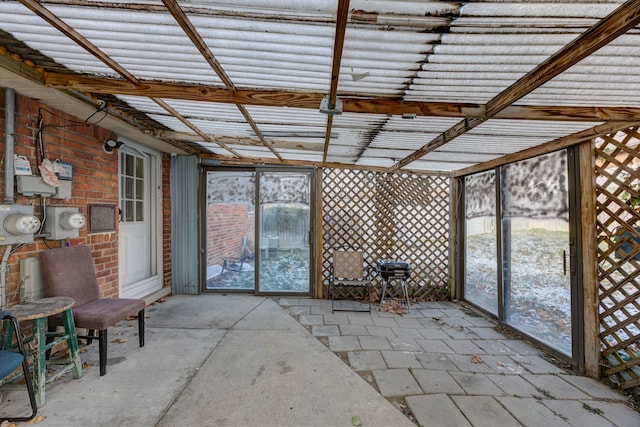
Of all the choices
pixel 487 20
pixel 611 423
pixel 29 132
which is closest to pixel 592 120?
pixel 487 20

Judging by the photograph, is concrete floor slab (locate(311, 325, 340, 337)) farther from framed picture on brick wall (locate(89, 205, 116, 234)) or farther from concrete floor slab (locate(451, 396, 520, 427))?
framed picture on brick wall (locate(89, 205, 116, 234))

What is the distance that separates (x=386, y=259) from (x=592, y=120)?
2.82 m

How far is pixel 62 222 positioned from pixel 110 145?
0.99 meters

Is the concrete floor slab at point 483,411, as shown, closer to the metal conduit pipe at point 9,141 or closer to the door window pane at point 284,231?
the door window pane at point 284,231

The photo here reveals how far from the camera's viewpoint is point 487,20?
111cm

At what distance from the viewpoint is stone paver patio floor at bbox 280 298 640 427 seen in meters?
1.71

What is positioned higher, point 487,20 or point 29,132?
point 487,20

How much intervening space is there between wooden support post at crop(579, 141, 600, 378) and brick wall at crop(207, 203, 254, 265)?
→ 376cm

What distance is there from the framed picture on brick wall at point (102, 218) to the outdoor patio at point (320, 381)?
1.06 metres

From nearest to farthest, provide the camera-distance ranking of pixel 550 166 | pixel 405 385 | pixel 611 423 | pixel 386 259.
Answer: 1. pixel 611 423
2. pixel 405 385
3. pixel 550 166
4. pixel 386 259

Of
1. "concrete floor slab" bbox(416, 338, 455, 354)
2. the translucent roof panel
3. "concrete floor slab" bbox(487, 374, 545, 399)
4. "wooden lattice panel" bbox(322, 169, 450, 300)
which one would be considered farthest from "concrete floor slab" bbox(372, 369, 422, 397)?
"wooden lattice panel" bbox(322, 169, 450, 300)

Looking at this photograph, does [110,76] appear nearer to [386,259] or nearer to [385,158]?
[385,158]

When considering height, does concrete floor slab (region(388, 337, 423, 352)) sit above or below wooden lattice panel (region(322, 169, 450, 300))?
below

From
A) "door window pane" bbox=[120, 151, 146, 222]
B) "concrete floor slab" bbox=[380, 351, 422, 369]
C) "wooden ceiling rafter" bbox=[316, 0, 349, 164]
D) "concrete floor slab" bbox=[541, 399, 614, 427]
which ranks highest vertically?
"wooden ceiling rafter" bbox=[316, 0, 349, 164]
